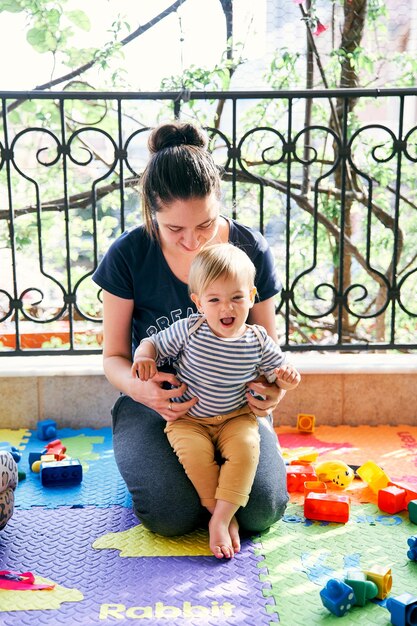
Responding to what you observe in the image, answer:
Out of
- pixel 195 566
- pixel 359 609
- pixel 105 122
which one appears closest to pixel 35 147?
pixel 105 122

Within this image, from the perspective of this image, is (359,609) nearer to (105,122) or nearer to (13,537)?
(13,537)

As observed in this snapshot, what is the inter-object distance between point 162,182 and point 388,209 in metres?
2.40

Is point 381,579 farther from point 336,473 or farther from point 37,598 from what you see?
point 37,598

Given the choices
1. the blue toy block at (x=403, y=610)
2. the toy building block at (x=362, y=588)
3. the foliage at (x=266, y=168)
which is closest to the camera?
the blue toy block at (x=403, y=610)

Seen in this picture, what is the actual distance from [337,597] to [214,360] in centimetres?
69

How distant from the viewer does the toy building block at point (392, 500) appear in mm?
2121

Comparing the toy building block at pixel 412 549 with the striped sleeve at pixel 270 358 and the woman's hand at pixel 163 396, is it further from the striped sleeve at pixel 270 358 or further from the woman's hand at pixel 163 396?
the woman's hand at pixel 163 396

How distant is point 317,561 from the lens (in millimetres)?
1860

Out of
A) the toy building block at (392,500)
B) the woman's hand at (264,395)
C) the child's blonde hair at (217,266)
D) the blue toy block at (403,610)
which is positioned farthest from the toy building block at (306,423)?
the blue toy block at (403,610)

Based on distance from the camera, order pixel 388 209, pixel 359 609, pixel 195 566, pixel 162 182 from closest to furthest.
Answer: pixel 359 609, pixel 195 566, pixel 162 182, pixel 388 209

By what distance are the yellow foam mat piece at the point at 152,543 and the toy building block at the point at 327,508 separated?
311mm

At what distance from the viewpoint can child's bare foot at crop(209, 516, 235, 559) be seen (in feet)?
6.11

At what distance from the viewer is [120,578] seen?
70.0 inches

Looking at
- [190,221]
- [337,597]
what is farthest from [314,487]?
[190,221]
